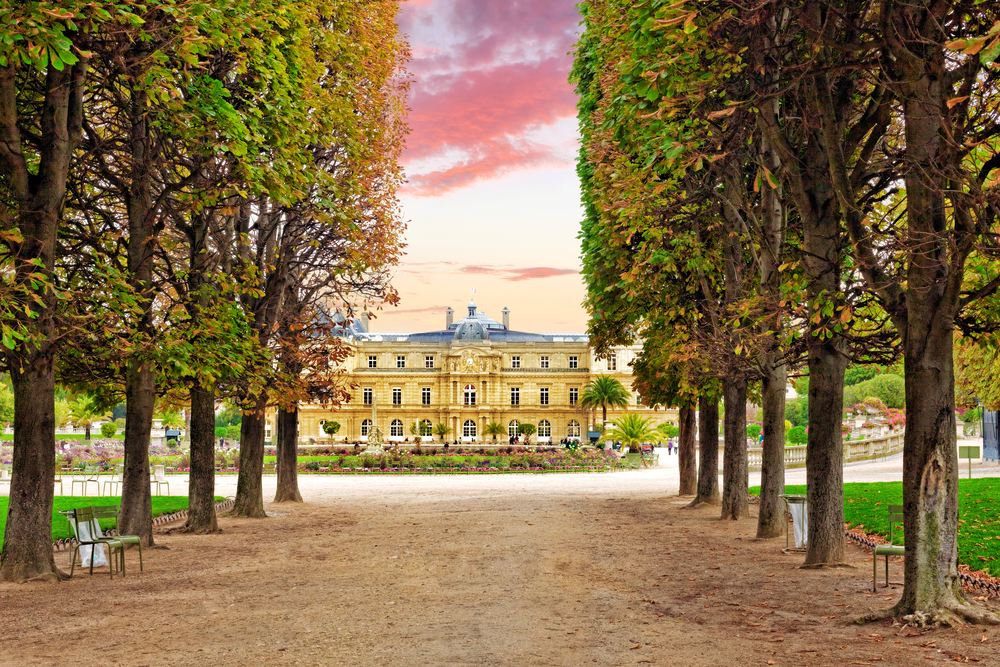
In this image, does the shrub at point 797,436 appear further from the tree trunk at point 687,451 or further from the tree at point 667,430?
the tree trunk at point 687,451

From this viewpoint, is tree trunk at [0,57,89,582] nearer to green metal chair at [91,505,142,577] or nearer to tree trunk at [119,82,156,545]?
green metal chair at [91,505,142,577]

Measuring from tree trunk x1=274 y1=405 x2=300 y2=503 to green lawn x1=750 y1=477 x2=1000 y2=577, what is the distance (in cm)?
1256

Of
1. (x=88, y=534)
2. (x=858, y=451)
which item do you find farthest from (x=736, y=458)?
(x=858, y=451)

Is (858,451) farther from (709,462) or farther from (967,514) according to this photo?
(967,514)

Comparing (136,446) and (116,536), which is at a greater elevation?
(136,446)

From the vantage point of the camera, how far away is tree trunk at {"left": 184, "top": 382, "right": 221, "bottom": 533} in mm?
16062

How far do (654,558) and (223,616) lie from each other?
6.38 m

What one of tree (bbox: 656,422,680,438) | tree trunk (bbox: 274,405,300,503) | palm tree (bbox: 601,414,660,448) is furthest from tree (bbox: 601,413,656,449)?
tree trunk (bbox: 274,405,300,503)

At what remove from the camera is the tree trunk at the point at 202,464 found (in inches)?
632

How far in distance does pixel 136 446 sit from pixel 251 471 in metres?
6.38

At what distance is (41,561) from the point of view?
10.4 meters

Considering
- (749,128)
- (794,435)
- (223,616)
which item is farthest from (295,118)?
(794,435)

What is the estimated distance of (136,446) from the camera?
13125 millimetres

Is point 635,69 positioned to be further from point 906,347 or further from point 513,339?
point 513,339
